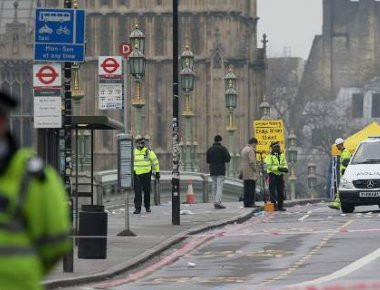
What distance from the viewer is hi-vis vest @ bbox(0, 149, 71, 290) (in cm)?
584

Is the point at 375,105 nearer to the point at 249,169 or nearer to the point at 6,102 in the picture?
the point at 249,169

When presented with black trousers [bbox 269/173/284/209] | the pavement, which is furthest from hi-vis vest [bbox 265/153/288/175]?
the pavement

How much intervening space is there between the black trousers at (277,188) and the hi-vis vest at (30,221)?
102 ft

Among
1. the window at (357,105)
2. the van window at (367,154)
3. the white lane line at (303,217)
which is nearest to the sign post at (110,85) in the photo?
the white lane line at (303,217)

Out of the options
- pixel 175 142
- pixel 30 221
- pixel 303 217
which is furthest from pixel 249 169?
pixel 30 221

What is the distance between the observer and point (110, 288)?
58.4 feet

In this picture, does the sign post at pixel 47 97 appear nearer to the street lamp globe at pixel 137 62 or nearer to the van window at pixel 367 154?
the van window at pixel 367 154

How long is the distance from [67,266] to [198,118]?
88.2 meters

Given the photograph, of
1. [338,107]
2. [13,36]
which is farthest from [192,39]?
[338,107]

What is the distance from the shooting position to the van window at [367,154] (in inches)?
1377

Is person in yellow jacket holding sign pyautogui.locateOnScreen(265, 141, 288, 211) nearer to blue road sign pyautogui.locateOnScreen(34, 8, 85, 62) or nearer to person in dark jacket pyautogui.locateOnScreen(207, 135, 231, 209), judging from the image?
person in dark jacket pyautogui.locateOnScreen(207, 135, 231, 209)

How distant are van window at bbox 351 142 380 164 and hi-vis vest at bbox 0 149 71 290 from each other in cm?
2907

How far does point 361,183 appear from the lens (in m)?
34.0

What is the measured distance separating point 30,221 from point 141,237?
2090 cm
